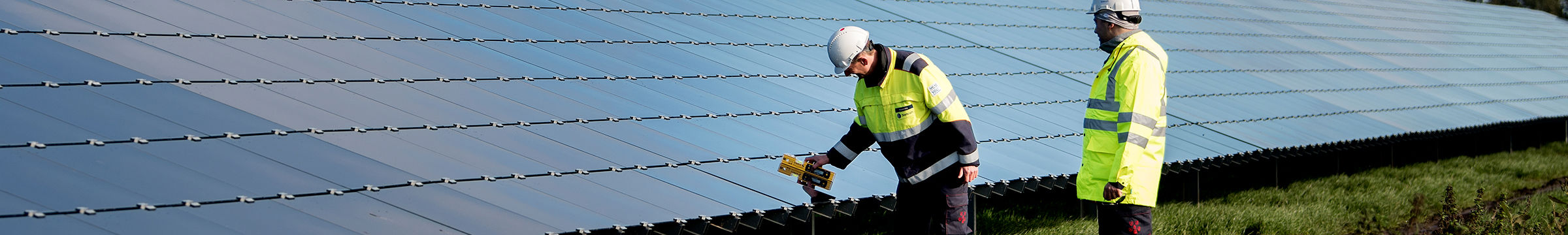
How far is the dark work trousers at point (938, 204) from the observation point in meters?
4.93

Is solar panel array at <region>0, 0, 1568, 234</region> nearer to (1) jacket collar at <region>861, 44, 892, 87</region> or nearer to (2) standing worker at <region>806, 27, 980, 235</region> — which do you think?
(2) standing worker at <region>806, 27, 980, 235</region>

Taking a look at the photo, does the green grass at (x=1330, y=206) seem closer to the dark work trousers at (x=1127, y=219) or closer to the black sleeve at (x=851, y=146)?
the black sleeve at (x=851, y=146)

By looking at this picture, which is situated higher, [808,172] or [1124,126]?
[1124,126]

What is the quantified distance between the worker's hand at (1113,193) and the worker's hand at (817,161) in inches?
48.3

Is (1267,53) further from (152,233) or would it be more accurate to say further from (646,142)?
(152,233)

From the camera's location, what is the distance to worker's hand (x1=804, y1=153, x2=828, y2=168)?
5227mm

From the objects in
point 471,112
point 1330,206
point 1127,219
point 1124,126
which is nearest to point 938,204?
point 1127,219

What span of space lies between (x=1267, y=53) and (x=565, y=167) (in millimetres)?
10818

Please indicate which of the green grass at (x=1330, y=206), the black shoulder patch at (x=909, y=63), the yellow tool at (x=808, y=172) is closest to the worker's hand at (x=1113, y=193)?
the black shoulder patch at (x=909, y=63)

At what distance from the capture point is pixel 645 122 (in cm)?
639

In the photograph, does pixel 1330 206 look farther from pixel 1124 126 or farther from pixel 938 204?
pixel 1124 126

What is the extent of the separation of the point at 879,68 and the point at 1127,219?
102 cm

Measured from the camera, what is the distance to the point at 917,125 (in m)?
4.86

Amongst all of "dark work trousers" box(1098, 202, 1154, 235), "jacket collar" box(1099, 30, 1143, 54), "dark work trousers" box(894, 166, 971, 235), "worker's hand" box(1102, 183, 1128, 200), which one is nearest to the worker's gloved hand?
"worker's hand" box(1102, 183, 1128, 200)
